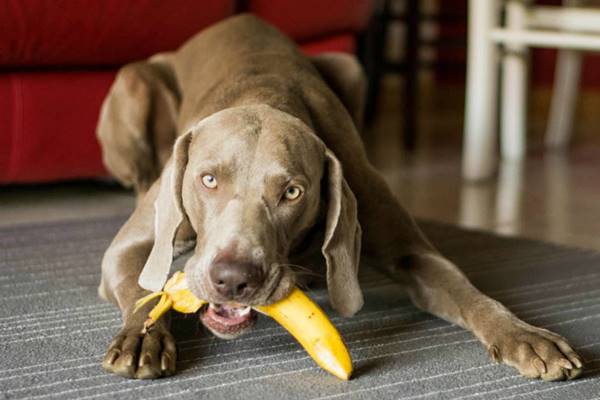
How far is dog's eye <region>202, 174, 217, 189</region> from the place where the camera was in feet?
6.28

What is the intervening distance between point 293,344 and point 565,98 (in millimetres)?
3240

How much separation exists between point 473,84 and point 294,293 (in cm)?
234

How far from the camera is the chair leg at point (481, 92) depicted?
13.0 ft

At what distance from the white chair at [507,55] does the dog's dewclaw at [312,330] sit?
2317 millimetres

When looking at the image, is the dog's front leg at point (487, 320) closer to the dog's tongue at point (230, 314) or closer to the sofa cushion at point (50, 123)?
the dog's tongue at point (230, 314)

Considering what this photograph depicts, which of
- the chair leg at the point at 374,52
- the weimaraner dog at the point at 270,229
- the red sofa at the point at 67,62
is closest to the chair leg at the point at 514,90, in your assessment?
the chair leg at the point at 374,52

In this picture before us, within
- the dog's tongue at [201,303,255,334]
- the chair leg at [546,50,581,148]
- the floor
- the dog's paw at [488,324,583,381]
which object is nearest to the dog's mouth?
the dog's tongue at [201,303,255,334]

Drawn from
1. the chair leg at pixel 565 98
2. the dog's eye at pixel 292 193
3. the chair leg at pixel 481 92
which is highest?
the dog's eye at pixel 292 193

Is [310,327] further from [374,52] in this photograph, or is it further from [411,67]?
[374,52]

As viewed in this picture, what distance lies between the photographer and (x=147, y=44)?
3.40 metres

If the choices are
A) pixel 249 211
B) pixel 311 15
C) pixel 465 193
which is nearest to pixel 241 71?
pixel 249 211

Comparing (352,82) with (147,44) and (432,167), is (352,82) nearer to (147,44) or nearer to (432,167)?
(147,44)

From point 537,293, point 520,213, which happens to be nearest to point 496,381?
point 537,293

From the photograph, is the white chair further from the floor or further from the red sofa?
the red sofa
